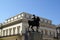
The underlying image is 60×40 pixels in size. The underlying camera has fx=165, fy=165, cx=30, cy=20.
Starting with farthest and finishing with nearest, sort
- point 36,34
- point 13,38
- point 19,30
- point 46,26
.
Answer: point 46,26 → point 19,30 → point 13,38 → point 36,34

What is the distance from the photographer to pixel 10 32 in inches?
2014

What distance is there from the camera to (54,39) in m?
48.5

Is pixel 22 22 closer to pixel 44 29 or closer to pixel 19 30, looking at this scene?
pixel 19 30

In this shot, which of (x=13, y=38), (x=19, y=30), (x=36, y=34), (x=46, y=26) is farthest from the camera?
(x=46, y=26)

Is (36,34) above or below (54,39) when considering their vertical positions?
above

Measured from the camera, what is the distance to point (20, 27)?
45.5 meters

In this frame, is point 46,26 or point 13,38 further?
point 46,26

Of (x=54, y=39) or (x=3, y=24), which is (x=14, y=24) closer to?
(x=3, y=24)

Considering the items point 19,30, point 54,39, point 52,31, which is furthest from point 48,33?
point 19,30

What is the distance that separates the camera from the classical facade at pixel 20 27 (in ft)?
145

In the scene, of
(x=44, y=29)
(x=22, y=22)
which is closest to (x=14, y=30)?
(x=22, y=22)

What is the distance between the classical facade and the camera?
145 feet

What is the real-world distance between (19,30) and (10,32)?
19.5 ft

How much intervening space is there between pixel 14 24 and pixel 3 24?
6463mm
